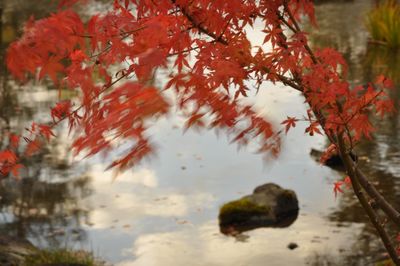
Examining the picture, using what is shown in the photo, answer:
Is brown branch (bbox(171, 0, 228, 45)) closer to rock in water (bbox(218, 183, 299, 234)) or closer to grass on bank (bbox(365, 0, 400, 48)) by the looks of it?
rock in water (bbox(218, 183, 299, 234))

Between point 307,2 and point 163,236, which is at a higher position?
point 307,2

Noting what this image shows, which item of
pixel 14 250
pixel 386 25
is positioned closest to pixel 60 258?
pixel 14 250

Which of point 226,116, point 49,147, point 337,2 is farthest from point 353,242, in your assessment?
point 337,2

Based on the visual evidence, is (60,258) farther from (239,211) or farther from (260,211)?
(260,211)

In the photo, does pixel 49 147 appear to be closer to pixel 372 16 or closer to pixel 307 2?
pixel 307 2

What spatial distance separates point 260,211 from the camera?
283 inches

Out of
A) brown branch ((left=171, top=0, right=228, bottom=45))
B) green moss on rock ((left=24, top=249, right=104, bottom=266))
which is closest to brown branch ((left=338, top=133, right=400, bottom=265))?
brown branch ((left=171, top=0, right=228, bottom=45))

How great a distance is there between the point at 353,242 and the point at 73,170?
3931 millimetres

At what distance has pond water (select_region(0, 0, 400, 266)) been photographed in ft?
21.6

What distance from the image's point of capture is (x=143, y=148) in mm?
3004

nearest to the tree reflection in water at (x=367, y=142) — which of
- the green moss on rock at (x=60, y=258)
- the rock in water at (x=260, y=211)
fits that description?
the rock in water at (x=260, y=211)

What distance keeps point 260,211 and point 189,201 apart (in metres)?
0.97

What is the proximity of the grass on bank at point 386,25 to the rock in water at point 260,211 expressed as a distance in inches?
310

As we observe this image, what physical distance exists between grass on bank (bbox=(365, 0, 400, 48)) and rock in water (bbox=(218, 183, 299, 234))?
25.9ft
